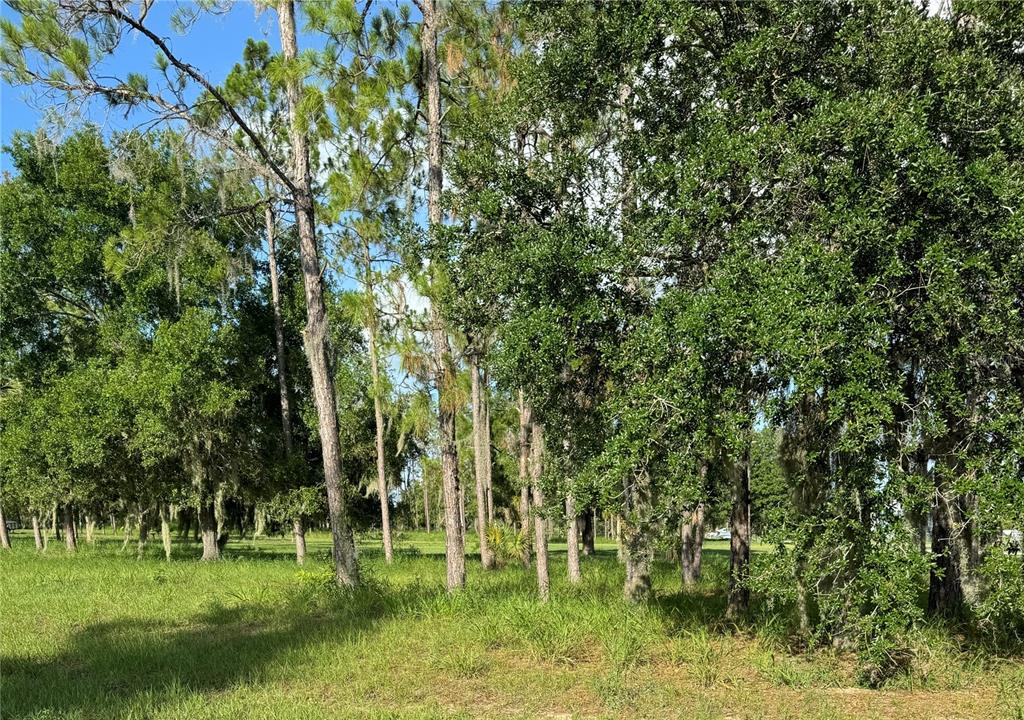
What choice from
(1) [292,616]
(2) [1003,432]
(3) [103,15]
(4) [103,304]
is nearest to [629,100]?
(2) [1003,432]

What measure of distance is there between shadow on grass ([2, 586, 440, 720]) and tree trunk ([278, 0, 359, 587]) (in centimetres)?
96

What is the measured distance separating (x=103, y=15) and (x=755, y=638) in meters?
12.1

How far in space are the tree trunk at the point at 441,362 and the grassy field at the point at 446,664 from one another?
0.75m

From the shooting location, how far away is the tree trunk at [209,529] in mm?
22406

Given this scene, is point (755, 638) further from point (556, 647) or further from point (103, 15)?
point (103, 15)

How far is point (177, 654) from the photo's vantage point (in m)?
8.70

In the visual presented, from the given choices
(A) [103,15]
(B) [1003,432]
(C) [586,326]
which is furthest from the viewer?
(A) [103,15]

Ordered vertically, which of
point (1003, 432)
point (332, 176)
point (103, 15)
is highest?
point (103, 15)

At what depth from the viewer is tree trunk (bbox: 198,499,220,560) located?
22.4m

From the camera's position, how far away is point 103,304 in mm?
23906

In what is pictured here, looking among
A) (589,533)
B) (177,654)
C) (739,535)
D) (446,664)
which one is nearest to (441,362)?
(739,535)

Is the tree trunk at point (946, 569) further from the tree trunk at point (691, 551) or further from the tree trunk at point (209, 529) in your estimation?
the tree trunk at point (209, 529)

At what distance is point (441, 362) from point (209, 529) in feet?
46.3

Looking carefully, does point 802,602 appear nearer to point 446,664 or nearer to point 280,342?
point 446,664
